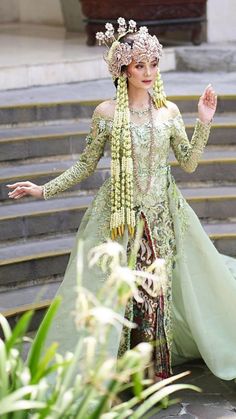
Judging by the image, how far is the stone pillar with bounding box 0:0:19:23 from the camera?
1308 centimetres

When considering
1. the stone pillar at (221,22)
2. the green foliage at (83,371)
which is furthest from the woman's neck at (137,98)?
the stone pillar at (221,22)

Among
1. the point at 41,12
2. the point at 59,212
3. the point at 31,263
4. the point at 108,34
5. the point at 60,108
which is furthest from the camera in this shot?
the point at 41,12

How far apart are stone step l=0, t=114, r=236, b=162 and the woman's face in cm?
260

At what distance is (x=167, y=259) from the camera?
16.9 feet

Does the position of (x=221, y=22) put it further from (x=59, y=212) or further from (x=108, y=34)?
(x=108, y=34)

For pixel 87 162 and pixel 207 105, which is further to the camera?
pixel 87 162

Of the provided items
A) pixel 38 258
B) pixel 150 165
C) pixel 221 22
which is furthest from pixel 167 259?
pixel 221 22

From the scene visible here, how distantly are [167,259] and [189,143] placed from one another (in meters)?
0.60

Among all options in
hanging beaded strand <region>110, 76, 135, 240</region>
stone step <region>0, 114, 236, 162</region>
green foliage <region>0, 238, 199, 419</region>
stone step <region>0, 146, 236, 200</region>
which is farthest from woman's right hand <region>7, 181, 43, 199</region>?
stone step <region>0, 114, 236, 162</region>

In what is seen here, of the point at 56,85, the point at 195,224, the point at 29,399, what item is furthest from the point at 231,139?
the point at 29,399

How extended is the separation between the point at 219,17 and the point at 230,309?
5461mm

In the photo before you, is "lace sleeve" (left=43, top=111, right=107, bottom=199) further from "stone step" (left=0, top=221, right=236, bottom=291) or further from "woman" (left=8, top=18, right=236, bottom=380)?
"stone step" (left=0, top=221, right=236, bottom=291)

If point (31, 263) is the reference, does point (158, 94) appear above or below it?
above

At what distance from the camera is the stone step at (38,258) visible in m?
6.49
